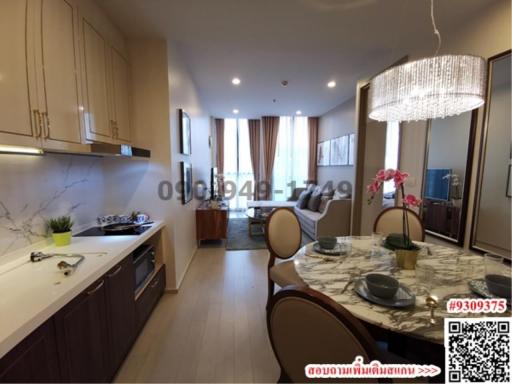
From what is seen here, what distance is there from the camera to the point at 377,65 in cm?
312

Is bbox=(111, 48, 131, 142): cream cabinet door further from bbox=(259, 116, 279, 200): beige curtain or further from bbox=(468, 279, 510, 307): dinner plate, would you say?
bbox=(259, 116, 279, 200): beige curtain

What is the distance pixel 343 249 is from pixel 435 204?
1433mm

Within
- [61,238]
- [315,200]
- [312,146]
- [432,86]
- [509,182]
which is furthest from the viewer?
[312,146]

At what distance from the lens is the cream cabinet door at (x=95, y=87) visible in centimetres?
174

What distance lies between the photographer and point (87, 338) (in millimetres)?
1228

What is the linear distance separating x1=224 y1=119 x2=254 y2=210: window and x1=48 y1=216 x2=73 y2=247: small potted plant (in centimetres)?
557

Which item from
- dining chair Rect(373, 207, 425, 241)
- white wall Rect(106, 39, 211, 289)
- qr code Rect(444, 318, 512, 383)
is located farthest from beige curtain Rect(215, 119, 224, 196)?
qr code Rect(444, 318, 512, 383)

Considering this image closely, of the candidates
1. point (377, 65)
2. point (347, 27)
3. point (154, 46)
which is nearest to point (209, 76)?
point (154, 46)

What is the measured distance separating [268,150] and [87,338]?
20.4ft

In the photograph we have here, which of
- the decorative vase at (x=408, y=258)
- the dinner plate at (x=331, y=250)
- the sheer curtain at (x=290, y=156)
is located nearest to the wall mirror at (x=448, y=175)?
the decorative vase at (x=408, y=258)

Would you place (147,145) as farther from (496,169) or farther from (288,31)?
(496,169)

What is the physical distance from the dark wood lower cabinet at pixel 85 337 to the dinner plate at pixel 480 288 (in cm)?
196

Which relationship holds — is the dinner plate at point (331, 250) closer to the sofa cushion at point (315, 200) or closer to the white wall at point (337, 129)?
the white wall at point (337, 129)

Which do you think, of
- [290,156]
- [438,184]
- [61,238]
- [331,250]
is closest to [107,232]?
[61,238]
